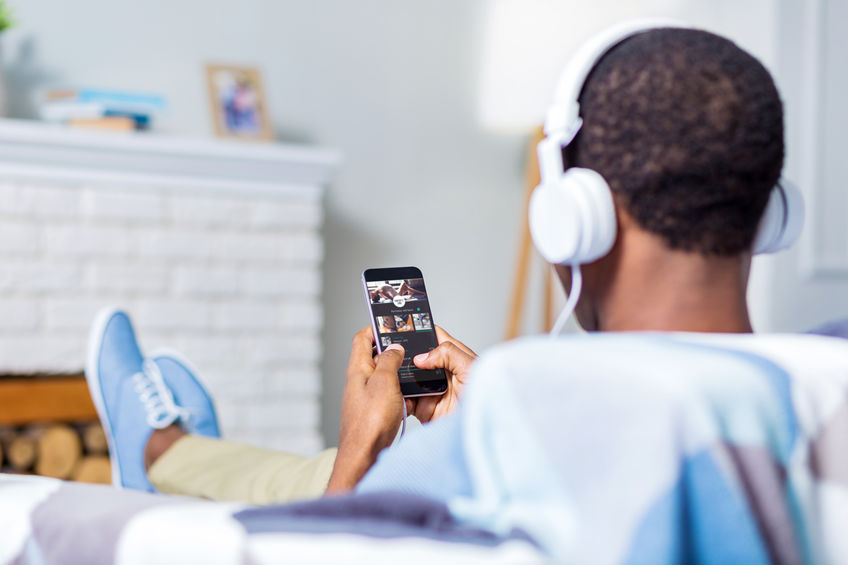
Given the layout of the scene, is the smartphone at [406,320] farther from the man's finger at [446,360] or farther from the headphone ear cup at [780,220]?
the headphone ear cup at [780,220]

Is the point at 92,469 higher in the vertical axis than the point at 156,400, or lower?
lower

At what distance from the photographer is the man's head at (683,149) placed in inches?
19.6

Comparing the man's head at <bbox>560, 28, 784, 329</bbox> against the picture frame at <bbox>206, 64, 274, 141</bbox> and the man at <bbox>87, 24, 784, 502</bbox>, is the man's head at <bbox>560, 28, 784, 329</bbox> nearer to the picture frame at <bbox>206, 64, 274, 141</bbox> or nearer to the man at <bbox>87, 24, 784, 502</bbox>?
the man at <bbox>87, 24, 784, 502</bbox>

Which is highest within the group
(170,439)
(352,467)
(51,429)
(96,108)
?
(96,108)

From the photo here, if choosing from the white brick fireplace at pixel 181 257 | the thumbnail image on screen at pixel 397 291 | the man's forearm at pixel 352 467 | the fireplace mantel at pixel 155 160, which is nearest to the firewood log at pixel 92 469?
the white brick fireplace at pixel 181 257

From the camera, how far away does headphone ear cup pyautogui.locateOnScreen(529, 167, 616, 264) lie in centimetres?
52

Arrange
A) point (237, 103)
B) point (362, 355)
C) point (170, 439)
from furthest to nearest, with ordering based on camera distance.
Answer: point (237, 103) < point (170, 439) < point (362, 355)

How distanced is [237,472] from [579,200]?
81cm

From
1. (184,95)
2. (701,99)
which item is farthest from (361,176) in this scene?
(701,99)

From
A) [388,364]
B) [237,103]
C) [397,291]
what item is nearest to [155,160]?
[237,103]

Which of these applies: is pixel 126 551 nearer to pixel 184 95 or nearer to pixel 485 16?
pixel 184 95

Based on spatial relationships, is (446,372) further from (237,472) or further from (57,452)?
(57,452)

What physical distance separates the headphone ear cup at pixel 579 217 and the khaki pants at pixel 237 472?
19.0 inches

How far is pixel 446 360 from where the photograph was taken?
37.1 inches
